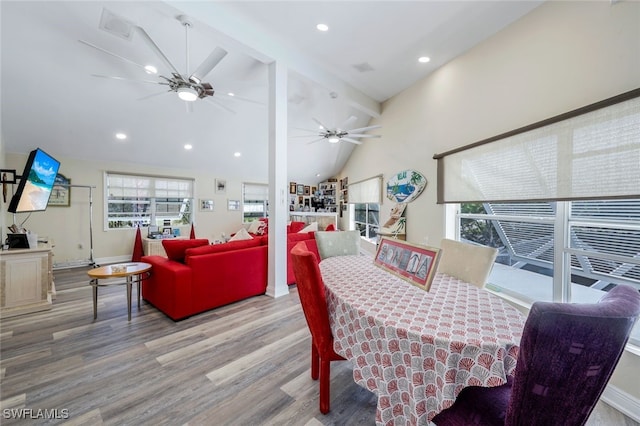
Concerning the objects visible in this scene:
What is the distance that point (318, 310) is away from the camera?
1.37 m

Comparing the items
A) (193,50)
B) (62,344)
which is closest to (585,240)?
(62,344)

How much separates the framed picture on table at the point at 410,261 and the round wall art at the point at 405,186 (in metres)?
2.42

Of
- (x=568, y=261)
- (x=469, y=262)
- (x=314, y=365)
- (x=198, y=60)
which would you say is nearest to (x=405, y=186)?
(x=568, y=261)

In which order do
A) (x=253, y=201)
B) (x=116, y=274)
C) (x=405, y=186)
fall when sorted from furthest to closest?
1. (x=253, y=201)
2. (x=405, y=186)
3. (x=116, y=274)

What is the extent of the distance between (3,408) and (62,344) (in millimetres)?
728

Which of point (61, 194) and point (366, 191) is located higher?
point (366, 191)

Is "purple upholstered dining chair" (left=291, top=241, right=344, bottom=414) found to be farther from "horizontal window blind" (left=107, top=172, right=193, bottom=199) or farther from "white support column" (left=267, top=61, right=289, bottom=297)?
"horizontal window blind" (left=107, top=172, right=193, bottom=199)

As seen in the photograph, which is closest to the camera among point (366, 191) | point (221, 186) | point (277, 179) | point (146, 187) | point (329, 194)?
point (277, 179)

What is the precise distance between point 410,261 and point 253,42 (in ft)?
10.0

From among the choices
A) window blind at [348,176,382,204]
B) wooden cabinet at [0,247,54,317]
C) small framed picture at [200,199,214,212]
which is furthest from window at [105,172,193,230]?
window blind at [348,176,382,204]

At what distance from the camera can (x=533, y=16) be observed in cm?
239

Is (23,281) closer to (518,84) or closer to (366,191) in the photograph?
(366,191)

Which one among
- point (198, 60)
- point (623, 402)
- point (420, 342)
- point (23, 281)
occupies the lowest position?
point (623, 402)

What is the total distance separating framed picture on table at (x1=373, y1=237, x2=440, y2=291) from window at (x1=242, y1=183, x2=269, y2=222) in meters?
5.64
